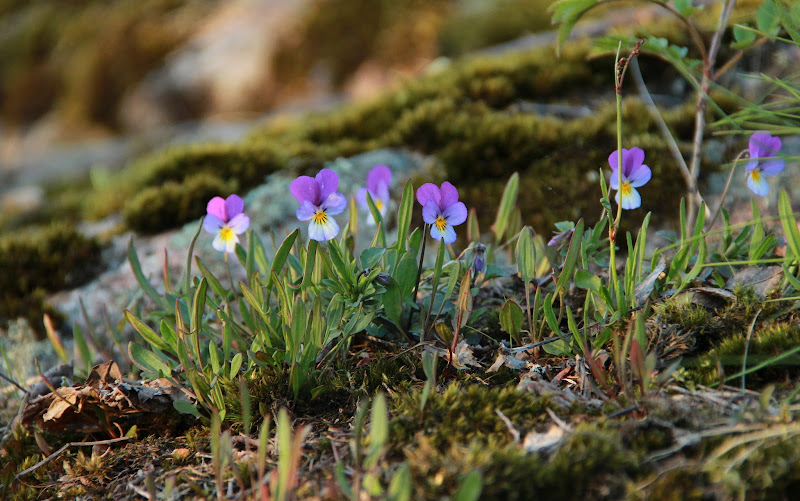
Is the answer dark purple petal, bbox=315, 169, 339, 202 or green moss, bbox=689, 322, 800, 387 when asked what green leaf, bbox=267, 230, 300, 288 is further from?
green moss, bbox=689, 322, 800, 387

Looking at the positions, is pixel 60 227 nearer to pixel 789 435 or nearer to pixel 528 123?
pixel 528 123

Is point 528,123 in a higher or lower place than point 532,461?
higher

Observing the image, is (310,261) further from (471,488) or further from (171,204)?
(171,204)

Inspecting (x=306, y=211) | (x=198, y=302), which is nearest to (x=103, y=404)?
(x=198, y=302)

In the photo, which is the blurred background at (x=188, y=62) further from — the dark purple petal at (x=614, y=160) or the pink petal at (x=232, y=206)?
the pink petal at (x=232, y=206)

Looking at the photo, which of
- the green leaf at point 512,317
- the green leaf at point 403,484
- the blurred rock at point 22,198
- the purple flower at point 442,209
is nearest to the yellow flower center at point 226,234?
the purple flower at point 442,209

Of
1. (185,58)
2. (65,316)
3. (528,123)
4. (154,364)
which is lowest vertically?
(65,316)

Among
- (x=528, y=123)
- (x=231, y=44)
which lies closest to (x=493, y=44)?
(x=528, y=123)

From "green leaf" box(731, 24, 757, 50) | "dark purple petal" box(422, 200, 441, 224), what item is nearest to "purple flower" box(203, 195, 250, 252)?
"dark purple petal" box(422, 200, 441, 224)
